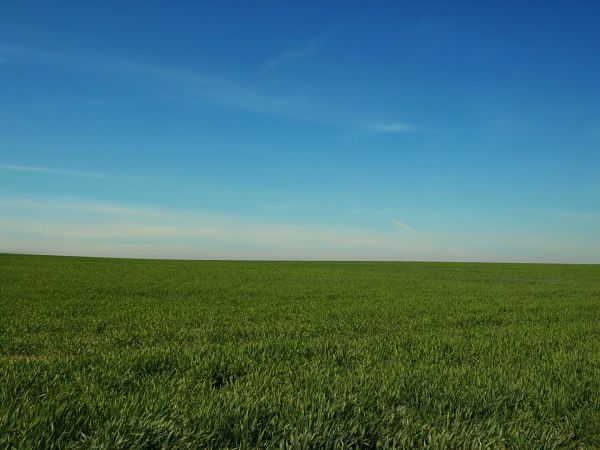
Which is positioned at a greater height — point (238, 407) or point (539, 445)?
point (238, 407)

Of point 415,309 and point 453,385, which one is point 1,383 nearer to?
point 453,385

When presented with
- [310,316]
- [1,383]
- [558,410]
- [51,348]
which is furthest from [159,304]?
[558,410]

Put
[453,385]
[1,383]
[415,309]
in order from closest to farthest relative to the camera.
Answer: [1,383] → [453,385] → [415,309]

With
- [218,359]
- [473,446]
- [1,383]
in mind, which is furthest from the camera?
[218,359]

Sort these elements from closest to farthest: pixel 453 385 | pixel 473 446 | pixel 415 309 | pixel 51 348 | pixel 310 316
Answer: pixel 473 446
pixel 453 385
pixel 51 348
pixel 310 316
pixel 415 309

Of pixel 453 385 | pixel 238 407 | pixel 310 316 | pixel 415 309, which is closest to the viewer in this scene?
pixel 238 407

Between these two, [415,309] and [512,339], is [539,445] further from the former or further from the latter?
[415,309]

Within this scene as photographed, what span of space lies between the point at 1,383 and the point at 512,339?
29.4ft

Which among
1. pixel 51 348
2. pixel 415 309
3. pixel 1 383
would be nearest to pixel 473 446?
pixel 1 383

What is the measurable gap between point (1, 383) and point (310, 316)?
8333 millimetres

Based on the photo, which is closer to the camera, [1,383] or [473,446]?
[473,446]

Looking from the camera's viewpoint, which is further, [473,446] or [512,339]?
[512,339]

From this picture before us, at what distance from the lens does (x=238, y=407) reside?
411 cm

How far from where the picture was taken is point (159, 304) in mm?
14859
